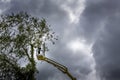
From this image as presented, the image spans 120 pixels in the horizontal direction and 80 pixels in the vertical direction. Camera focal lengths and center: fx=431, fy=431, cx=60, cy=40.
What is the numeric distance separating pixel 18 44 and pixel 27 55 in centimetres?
294

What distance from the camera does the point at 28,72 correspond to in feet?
273

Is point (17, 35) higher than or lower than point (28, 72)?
higher

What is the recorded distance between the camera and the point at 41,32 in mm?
84875

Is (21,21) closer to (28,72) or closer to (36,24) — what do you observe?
(36,24)

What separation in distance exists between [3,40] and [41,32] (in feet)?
→ 24.9

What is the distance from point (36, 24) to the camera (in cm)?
8531

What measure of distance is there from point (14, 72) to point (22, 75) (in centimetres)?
167

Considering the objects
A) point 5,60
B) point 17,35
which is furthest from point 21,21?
point 5,60

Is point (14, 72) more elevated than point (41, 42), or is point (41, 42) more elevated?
point (41, 42)

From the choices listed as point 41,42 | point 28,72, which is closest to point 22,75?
point 28,72

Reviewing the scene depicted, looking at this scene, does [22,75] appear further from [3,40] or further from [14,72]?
[3,40]

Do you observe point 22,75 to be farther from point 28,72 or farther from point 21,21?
point 21,21

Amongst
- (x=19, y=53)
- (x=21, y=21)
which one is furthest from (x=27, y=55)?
(x=21, y=21)

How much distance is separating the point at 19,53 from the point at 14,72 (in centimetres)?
380
